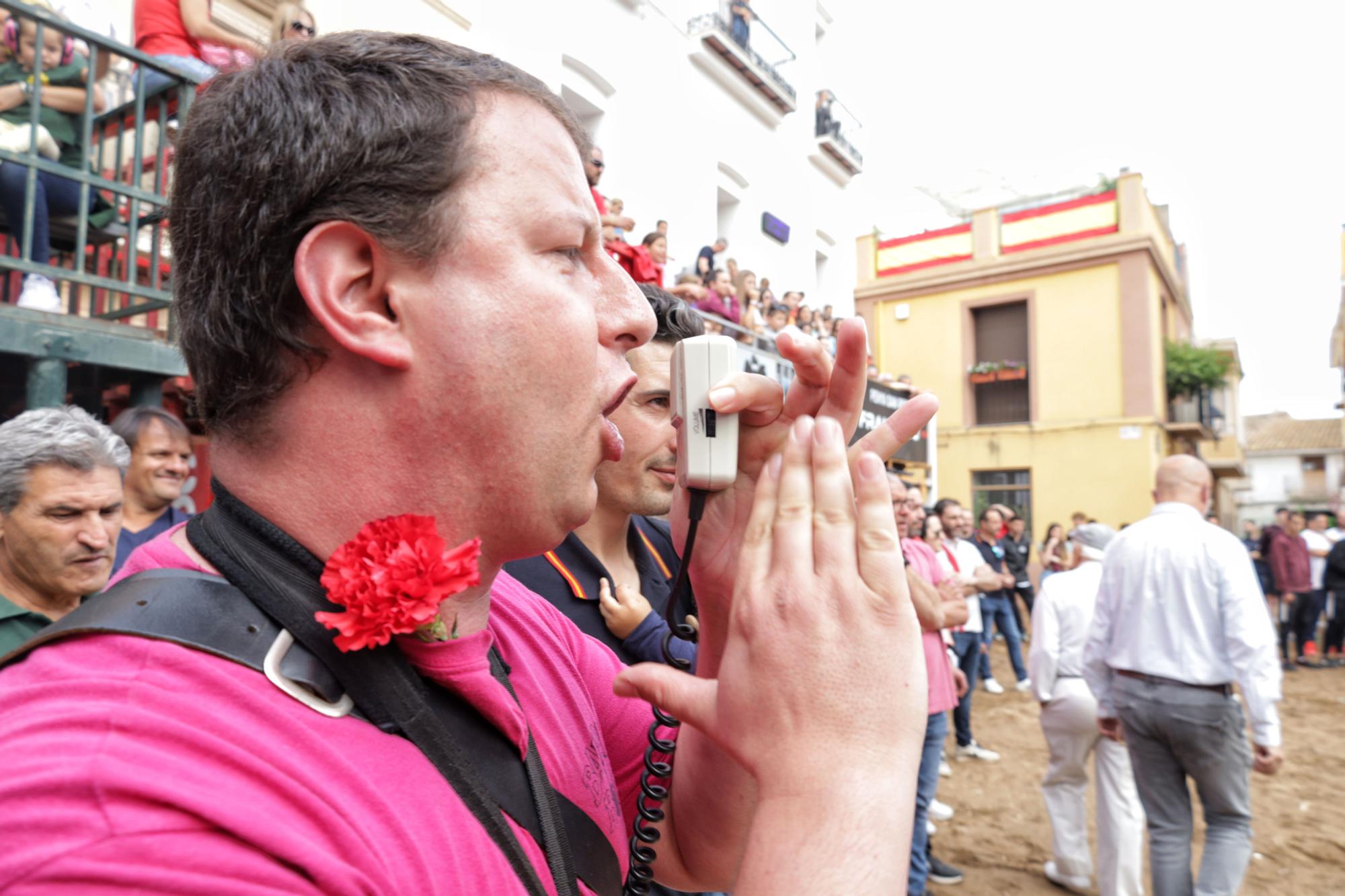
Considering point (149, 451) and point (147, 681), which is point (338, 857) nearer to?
point (147, 681)

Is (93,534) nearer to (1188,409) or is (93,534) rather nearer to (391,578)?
(391,578)

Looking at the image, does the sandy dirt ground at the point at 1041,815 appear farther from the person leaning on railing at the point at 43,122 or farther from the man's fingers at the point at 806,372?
the person leaning on railing at the point at 43,122

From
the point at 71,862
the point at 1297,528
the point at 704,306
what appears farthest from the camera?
the point at 1297,528

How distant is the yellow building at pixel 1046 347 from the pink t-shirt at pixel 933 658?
718 inches

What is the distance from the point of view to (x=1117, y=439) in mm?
21734

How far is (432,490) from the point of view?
1.06 metres

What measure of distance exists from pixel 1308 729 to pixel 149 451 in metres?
10.9

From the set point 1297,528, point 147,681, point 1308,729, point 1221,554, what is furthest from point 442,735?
point 1297,528

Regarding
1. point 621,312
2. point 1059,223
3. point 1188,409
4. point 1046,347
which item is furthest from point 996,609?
point 1188,409

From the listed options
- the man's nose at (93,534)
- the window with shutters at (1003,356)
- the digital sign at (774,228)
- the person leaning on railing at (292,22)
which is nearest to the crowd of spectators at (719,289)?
the digital sign at (774,228)

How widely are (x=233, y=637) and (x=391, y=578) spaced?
6.5 inches

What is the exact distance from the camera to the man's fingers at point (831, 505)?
3.21 ft

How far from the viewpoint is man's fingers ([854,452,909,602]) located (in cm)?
97

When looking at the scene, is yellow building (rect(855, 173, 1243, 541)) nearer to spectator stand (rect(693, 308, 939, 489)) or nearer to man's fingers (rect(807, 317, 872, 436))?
spectator stand (rect(693, 308, 939, 489))
